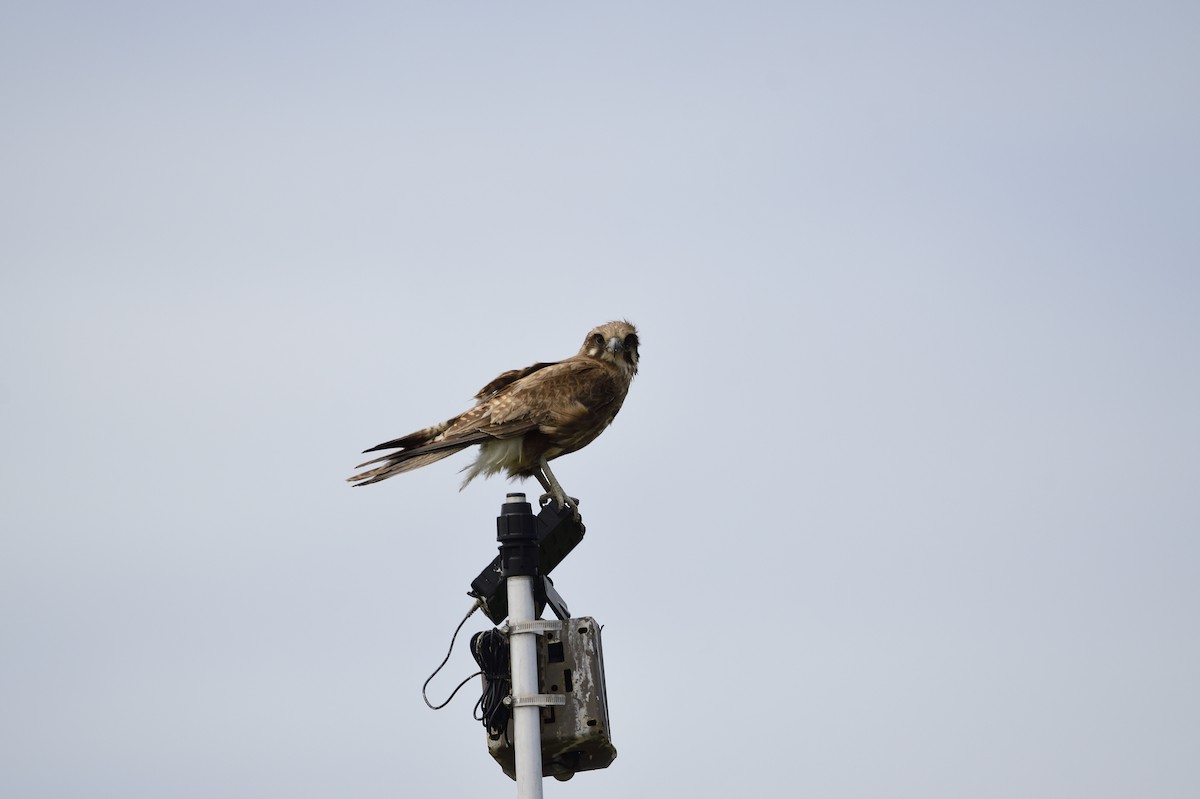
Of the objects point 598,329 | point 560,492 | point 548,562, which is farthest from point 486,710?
point 598,329

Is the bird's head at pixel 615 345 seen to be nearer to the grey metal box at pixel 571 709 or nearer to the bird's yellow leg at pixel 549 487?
the bird's yellow leg at pixel 549 487

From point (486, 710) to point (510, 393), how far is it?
88.1 inches

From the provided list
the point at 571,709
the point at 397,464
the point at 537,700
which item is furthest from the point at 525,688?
the point at 397,464

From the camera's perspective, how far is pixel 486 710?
14.7ft

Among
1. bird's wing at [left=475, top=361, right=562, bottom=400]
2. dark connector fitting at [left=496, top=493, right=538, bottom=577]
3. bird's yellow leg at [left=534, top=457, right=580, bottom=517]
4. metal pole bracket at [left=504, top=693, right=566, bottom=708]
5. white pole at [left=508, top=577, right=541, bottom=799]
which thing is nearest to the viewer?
white pole at [left=508, top=577, right=541, bottom=799]

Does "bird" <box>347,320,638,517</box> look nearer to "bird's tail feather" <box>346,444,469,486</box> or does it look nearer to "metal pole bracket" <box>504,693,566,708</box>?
"bird's tail feather" <box>346,444,469,486</box>

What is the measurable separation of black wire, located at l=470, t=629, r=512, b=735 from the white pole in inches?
1.8

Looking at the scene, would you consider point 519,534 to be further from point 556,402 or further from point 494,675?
point 556,402

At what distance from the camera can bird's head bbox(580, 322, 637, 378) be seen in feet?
22.4

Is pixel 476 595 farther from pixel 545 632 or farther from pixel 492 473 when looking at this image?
pixel 492 473

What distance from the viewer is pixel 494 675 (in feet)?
14.7

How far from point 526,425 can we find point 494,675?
1920mm

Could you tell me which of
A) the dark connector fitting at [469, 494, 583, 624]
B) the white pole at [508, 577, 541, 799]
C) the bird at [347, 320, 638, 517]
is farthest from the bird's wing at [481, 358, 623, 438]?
the white pole at [508, 577, 541, 799]

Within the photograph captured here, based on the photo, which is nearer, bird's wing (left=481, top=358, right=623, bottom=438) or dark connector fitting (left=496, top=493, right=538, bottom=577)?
dark connector fitting (left=496, top=493, right=538, bottom=577)
